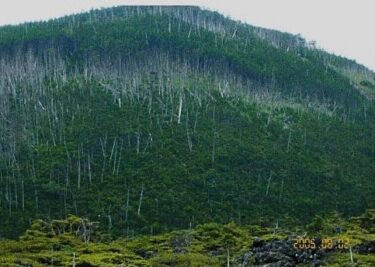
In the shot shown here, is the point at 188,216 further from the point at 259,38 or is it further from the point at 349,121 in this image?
the point at 259,38

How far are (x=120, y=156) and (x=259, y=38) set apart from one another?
101 m

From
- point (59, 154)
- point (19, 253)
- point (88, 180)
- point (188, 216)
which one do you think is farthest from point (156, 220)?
point (19, 253)

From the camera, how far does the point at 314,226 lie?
5831 centimetres

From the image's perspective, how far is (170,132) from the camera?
118 m

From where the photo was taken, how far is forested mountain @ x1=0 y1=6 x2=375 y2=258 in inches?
3686

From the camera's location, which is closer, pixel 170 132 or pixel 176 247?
pixel 176 247
